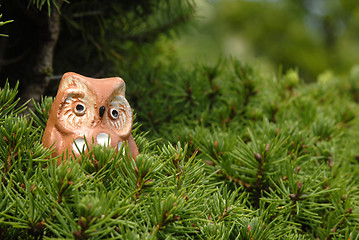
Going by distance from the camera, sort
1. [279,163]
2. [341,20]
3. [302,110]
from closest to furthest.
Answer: [279,163], [302,110], [341,20]

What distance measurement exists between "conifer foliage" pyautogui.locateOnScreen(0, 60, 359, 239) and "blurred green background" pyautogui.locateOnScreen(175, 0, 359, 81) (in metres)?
3.74

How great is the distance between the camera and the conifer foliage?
0.36m

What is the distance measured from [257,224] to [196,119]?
346 mm

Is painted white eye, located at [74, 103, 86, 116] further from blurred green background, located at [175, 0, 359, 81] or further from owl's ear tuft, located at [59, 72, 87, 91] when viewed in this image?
blurred green background, located at [175, 0, 359, 81]

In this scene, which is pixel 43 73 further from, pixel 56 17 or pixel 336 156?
pixel 336 156

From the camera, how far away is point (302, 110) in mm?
844

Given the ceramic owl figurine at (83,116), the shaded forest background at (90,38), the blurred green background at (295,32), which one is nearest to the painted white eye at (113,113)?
the ceramic owl figurine at (83,116)

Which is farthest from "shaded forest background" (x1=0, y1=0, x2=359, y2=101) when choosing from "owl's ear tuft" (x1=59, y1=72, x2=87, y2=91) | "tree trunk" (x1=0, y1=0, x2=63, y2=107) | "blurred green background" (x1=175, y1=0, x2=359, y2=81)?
"blurred green background" (x1=175, y1=0, x2=359, y2=81)

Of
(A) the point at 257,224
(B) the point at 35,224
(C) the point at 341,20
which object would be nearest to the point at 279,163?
(A) the point at 257,224

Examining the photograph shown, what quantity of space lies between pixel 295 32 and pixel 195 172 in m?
5.45

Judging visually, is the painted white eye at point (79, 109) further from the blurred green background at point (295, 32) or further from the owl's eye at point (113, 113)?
the blurred green background at point (295, 32)

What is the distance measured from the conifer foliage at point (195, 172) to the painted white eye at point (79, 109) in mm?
61

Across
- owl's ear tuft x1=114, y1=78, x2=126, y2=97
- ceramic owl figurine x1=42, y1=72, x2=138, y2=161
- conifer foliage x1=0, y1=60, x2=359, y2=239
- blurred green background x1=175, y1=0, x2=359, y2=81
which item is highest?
owl's ear tuft x1=114, y1=78, x2=126, y2=97

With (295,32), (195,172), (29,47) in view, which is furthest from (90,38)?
(295,32)
